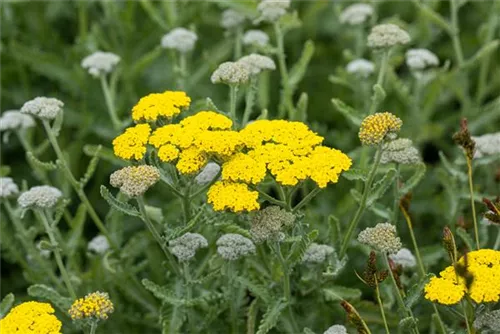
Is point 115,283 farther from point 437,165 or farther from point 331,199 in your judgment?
point 437,165

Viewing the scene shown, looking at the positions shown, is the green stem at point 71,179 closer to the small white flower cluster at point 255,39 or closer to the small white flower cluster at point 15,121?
the small white flower cluster at point 15,121

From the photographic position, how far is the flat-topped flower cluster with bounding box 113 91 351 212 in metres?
2.69

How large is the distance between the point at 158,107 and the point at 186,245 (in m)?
0.51

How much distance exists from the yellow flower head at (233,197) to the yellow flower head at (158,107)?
1.25ft

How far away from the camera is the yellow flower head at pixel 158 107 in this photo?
9.63ft

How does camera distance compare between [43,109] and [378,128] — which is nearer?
[378,128]

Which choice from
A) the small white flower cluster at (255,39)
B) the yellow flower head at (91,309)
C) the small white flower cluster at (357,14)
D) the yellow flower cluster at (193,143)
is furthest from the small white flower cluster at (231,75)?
the small white flower cluster at (357,14)

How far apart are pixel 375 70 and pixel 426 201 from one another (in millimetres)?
786

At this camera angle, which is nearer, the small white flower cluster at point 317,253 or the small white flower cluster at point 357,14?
the small white flower cluster at point 317,253

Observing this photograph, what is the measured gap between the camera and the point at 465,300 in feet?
8.61

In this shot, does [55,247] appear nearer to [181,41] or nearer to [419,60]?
[181,41]

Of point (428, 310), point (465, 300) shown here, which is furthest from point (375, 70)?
point (465, 300)

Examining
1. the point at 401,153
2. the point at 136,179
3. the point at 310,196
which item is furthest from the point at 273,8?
the point at 136,179

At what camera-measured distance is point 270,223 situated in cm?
267
